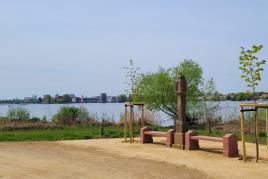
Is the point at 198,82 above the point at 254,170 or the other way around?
above

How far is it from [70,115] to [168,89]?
765cm

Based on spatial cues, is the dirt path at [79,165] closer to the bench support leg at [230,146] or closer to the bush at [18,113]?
the bench support leg at [230,146]

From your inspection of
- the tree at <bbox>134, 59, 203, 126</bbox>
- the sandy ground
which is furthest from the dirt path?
the tree at <bbox>134, 59, 203, 126</bbox>

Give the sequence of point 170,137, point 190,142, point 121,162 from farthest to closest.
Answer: point 170,137
point 190,142
point 121,162

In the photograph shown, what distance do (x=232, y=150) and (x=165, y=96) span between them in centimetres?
1471

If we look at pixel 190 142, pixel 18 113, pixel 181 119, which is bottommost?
pixel 190 142

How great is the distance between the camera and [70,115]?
3203 cm

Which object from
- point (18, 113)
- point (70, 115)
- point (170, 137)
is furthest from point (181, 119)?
point (18, 113)

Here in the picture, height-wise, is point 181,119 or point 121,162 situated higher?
point 181,119

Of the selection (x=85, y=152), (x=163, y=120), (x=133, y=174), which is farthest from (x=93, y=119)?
(x=133, y=174)

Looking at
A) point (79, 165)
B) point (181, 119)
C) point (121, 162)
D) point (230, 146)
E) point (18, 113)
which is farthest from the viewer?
point (18, 113)

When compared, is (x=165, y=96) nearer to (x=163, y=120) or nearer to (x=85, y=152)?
(x=163, y=120)

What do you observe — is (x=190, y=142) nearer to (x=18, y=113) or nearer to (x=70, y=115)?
(x=70, y=115)

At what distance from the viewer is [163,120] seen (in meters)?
31.8
